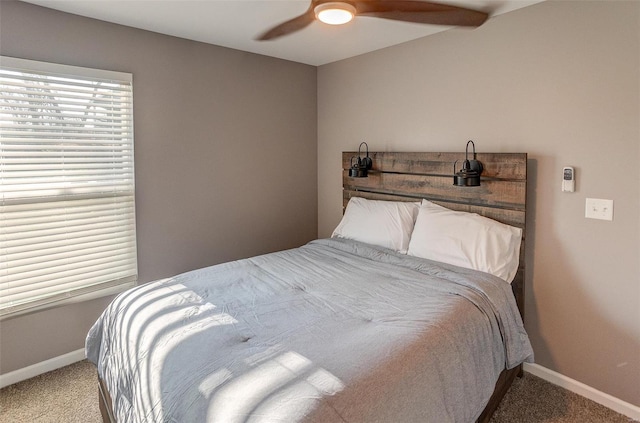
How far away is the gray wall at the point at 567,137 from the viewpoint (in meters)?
2.09

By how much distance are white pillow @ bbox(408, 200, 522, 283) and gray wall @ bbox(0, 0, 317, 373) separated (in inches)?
64.3

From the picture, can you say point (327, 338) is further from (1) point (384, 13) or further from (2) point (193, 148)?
(2) point (193, 148)

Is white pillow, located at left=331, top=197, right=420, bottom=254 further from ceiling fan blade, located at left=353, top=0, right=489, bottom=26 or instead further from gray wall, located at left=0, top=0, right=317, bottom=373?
ceiling fan blade, located at left=353, top=0, right=489, bottom=26

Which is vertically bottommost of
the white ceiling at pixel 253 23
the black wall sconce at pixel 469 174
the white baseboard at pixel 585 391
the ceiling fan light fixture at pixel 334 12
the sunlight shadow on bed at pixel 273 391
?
the white baseboard at pixel 585 391

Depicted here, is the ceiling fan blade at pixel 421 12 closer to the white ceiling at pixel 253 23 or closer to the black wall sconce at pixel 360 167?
the white ceiling at pixel 253 23

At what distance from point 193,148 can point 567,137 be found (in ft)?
8.84

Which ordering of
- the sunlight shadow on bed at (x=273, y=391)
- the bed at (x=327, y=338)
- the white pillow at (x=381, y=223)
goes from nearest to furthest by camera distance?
the sunlight shadow on bed at (x=273, y=391)
the bed at (x=327, y=338)
the white pillow at (x=381, y=223)

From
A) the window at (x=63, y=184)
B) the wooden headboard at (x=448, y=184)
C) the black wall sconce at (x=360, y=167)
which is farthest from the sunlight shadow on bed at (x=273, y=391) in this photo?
the black wall sconce at (x=360, y=167)

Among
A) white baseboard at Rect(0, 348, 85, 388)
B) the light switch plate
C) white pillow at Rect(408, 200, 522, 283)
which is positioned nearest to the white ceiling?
the light switch plate

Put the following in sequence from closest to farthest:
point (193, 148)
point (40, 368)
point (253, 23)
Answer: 1. point (40, 368)
2. point (253, 23)
3. point (193, 148)

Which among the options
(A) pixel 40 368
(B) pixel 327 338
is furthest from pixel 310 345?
(A) pixel 40 368

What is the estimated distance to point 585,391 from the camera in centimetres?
232

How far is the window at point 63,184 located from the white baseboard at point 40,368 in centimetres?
41

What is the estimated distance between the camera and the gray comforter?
48.9 inches
